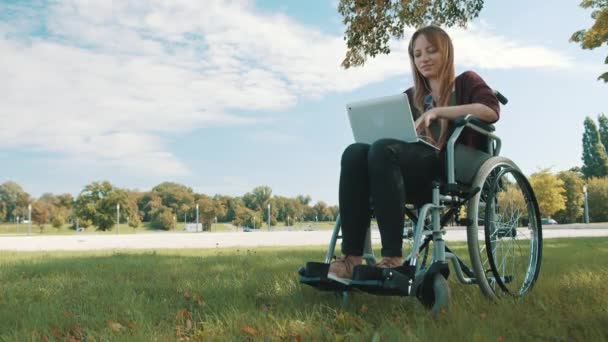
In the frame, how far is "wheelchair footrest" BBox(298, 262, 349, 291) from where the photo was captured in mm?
2010

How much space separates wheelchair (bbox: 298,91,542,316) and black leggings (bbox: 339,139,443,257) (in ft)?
0.24

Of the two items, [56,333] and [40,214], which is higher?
[40,214]

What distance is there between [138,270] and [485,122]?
9.11 ft

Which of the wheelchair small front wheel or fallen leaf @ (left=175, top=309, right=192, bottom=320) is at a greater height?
the wheelchair small front wheel

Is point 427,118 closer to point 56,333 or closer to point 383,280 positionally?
point 383,280

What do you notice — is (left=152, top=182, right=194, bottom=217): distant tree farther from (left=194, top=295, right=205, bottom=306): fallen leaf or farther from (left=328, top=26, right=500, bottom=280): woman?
(left=328, top=26, right=500, bottom=280): woman

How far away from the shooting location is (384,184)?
2.04 m

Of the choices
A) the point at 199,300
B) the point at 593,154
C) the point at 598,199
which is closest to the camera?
the point at 199,300

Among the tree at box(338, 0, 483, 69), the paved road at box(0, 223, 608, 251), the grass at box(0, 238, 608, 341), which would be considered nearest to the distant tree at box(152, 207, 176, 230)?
the paved road at box(0, 223, 608, 251)

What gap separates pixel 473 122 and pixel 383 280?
2.86 feet

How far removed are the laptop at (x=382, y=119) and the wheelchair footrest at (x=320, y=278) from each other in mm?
614

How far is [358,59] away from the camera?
28.0 feet

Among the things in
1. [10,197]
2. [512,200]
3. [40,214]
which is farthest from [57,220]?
[512,200]

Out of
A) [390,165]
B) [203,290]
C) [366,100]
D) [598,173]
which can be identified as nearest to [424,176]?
[390,165]
